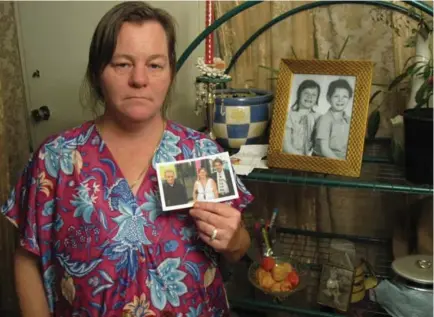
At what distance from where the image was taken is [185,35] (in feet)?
5.90

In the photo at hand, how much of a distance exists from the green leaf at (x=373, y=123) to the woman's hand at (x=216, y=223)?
694 mm

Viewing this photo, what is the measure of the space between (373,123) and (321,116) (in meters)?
0.35

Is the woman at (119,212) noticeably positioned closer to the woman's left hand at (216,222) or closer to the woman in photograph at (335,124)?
the woman's left hand at (216,222)

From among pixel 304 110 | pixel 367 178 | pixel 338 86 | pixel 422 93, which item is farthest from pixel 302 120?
pixel 422 93

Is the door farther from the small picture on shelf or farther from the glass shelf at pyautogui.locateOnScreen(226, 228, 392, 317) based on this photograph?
the small picture on shelf

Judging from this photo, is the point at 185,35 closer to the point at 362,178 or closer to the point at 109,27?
the point at 109,27

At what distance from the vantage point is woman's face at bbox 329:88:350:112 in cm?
123

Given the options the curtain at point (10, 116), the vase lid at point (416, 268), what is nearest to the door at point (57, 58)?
the curtain at point (10, 116)

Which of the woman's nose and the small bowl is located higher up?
the woman's nose

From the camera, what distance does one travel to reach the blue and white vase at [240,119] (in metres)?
1.43

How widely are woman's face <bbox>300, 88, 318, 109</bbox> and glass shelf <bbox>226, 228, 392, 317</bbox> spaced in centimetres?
57

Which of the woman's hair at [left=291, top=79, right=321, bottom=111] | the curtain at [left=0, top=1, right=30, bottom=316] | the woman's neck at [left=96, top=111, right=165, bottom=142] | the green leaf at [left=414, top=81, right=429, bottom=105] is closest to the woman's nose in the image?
the woman's neck at [left=96, top=111, right=165, bottom=142]

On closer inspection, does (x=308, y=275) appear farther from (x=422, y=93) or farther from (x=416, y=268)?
(x=422, y=93)

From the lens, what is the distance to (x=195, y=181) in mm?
1059
